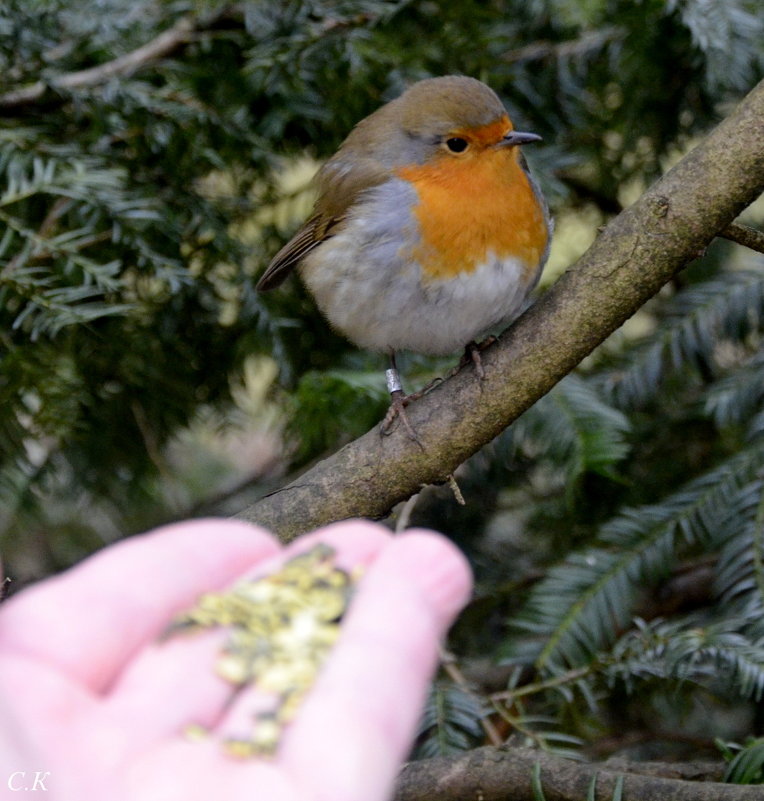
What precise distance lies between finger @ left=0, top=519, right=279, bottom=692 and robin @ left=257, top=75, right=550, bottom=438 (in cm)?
83

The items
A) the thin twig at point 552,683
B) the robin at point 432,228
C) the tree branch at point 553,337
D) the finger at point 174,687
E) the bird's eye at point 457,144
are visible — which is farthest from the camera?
the bird's eye at point 457,144

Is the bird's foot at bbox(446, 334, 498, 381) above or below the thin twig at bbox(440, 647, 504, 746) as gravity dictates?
above

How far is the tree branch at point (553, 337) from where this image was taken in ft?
5.03

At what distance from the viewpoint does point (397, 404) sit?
1871mm

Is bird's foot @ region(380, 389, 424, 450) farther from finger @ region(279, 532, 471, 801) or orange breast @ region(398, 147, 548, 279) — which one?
finger @ region(279, 532, 471, 801)

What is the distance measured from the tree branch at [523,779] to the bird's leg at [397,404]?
51 cm

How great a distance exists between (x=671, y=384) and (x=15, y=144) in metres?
1.62

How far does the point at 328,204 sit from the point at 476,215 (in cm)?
41

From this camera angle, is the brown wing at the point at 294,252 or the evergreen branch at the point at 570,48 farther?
the evergreen branch at the point at 570,48

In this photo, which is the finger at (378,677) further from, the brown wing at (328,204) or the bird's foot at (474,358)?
the brown wing at (328,204)

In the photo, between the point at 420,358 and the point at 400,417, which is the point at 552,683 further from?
the point at 420,358

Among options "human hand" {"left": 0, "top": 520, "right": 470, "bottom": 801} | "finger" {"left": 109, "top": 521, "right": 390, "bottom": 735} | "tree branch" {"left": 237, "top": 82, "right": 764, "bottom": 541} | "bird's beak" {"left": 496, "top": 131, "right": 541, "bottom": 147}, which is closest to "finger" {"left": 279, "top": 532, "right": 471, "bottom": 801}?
"human hand" {"left": 0, "top": 520, "right": 470, "bottom": 801}

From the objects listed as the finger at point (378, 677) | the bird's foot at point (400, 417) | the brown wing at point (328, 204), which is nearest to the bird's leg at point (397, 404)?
the bird's foot at point (400, 417)

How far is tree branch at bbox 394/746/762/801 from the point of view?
1547 mm
